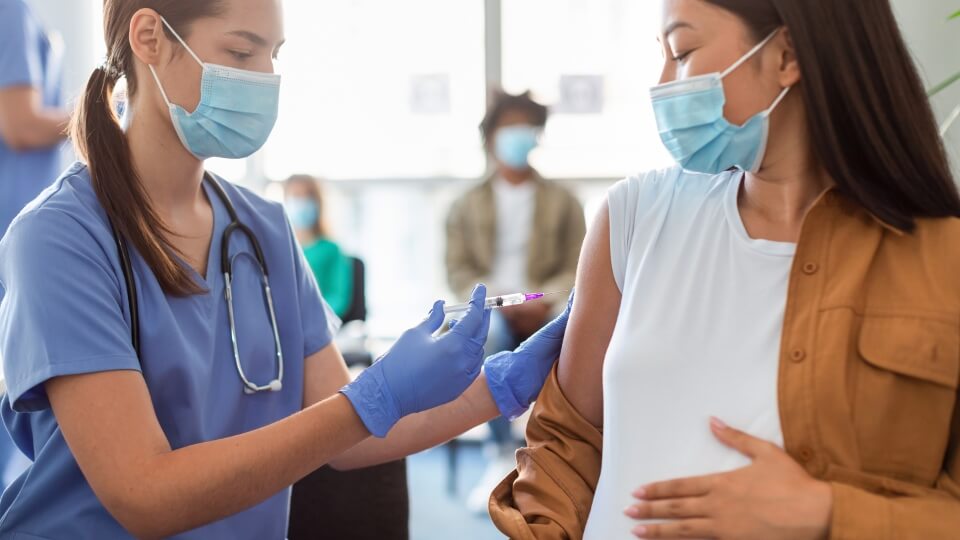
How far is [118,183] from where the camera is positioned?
1283 mm

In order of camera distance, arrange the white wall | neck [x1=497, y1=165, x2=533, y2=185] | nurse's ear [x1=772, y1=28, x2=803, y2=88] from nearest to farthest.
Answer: nurse's ear [x1=772, y1=28, x2=803, y2=88], the white wall, neck [x1=497, y1=165, x2=533, y2=185]

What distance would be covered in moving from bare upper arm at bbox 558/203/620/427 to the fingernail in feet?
0.68

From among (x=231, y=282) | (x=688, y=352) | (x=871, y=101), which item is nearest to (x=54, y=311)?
(x=231, y=282)

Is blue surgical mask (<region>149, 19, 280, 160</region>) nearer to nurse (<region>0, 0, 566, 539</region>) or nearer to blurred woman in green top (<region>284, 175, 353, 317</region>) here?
nurse (<region>0, 0, 566, 539</region>)

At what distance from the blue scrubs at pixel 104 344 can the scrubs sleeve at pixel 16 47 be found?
1.00m

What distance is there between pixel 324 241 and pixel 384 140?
0.97 meters

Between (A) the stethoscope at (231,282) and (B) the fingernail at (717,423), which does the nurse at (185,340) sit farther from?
(B) the fingernail at (717,423)

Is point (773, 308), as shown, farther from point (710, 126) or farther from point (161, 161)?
point (161, 161)

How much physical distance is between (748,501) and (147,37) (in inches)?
40.6

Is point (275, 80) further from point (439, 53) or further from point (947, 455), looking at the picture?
point (439, 53)

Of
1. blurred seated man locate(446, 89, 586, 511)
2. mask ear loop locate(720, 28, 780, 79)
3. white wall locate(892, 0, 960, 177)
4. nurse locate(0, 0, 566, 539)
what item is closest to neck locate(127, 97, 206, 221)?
nurse locate(0, 0, 566, 539)

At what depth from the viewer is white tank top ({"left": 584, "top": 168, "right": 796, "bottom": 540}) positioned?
108cm

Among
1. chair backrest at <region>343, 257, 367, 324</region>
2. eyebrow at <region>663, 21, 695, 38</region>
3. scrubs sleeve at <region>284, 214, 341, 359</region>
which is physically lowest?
chair backrest at <region>343, 257, 367, 324</region>

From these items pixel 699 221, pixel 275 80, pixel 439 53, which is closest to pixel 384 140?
pixel 439 53
